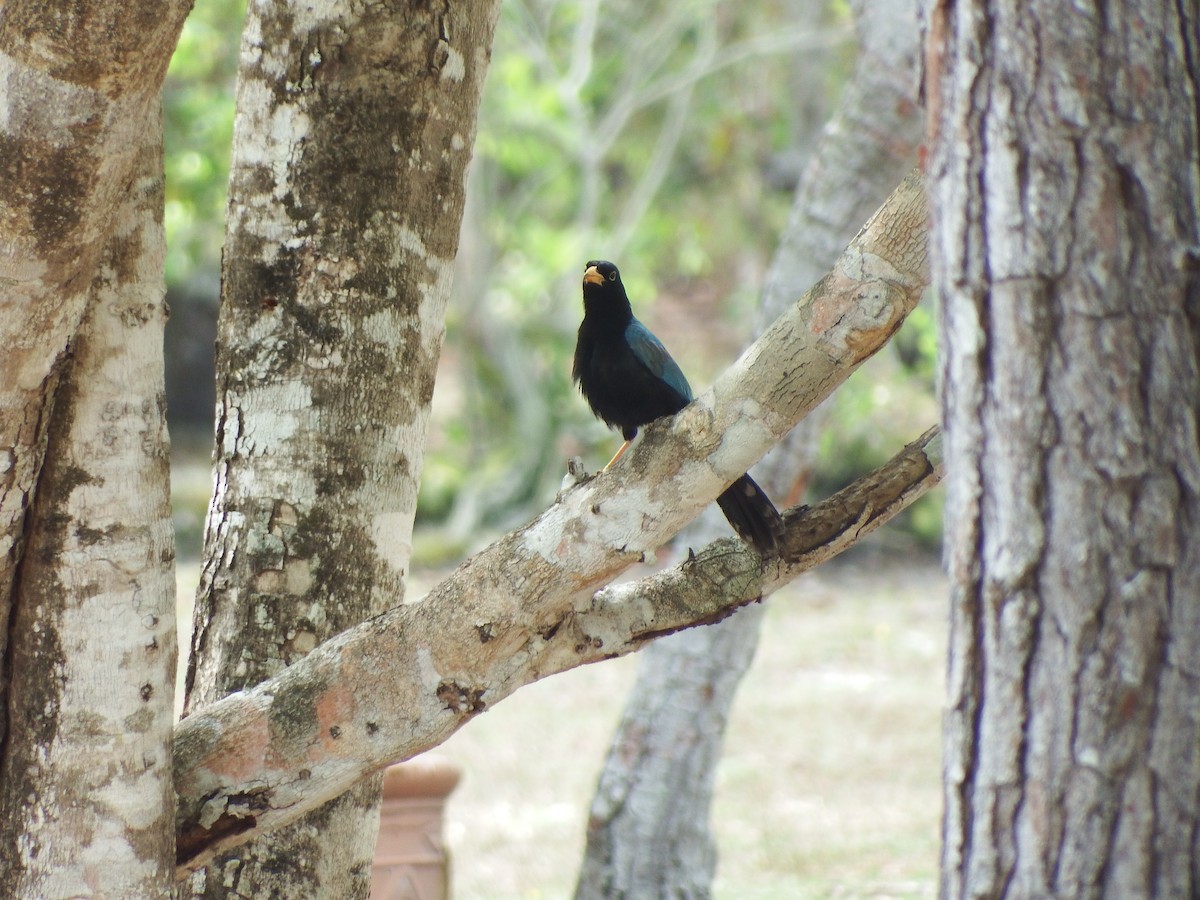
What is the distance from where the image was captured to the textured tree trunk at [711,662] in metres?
4.02

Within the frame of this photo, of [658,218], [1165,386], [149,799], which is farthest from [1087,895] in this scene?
[658,218]

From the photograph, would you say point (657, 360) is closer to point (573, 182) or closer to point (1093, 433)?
point (1093, 433)

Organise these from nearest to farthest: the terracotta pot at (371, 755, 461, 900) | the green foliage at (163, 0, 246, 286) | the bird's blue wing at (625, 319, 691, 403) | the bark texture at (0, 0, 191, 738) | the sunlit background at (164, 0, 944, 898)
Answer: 1. the bark texture at (0, 0, 191, 738)
2. the bird's blue wing at (625, 319, 691, 403)
3. the terracotta pot at (371, 755, 461, 900)
4. the sunlit background at (164, 0, 944, 898)
5. the green foliage at (163, 0, 246, 286)

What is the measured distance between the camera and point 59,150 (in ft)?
5.99

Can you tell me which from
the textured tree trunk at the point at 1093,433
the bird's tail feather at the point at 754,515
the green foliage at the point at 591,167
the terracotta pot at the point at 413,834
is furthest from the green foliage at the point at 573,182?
the textured tree trunk at the point at 1093,433

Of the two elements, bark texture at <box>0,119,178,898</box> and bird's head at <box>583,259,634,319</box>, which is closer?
bark texture at <box>0,119,178,898</box>

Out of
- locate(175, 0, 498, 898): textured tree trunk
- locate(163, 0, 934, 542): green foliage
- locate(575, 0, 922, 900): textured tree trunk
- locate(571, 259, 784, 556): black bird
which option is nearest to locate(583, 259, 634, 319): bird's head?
locate(571, 259, 784, 556): black bird

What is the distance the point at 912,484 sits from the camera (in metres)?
2.37

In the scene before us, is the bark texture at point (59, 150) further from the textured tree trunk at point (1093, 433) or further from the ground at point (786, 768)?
the ground at point (786, 768)

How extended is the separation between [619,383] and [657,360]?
0.14 meters

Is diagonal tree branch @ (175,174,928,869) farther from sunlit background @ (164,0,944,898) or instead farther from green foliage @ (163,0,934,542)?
green foliage @ (163,0,934,542)

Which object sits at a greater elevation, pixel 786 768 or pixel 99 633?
pixel 786 768

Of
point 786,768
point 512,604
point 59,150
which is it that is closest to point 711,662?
point 512,604

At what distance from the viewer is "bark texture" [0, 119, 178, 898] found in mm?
2016
